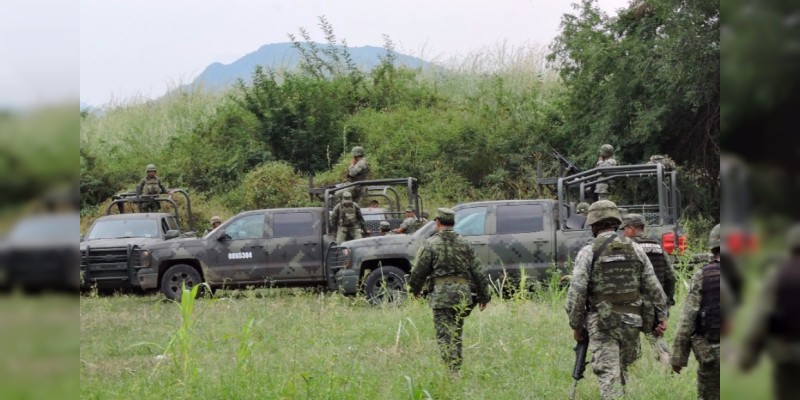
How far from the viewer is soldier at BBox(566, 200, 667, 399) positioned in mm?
5949

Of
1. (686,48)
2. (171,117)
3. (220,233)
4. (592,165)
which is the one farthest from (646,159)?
(171,117)

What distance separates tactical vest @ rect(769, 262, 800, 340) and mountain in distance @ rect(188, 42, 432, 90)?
80.1ft

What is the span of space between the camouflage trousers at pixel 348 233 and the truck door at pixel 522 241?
7.22 ft

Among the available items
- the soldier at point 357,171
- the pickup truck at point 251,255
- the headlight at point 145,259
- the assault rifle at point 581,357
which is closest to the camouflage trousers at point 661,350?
the assault rifle at point 581,357

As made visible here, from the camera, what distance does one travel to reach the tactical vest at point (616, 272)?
5938 millimetres

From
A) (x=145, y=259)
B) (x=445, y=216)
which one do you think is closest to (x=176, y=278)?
(x=145, y=259)

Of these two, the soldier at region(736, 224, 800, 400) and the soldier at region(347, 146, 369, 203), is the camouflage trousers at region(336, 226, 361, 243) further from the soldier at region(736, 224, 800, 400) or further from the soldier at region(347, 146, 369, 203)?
the soldier at region(736, 224, 800, 400)

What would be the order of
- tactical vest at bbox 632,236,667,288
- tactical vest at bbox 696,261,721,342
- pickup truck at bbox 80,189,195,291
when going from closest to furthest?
tactical vest at bbox 696,261,721,342 < tactical vest at bbox 632,236,667,288 < pickup truck at bbox 80,189,195,291

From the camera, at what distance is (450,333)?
7070mm

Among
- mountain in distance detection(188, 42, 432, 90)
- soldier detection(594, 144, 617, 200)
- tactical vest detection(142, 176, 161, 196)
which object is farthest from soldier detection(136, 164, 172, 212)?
mountain in distance detection(188, 42, 432, 90)

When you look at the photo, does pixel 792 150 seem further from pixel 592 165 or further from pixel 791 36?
pixel 592 165

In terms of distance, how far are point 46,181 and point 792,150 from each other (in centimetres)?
58

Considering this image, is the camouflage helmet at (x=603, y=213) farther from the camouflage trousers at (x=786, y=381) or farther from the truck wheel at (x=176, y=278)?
the truck wheel at (x=176, y=278)

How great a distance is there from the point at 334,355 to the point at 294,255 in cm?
599
